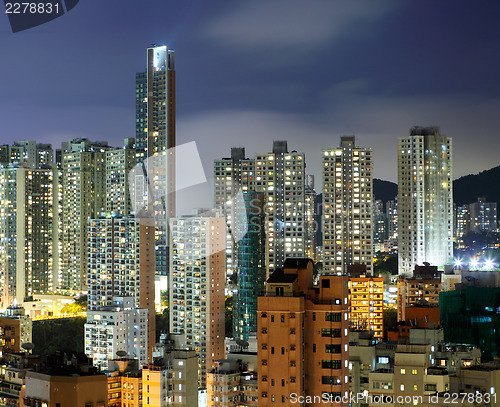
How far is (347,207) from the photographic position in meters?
20.4

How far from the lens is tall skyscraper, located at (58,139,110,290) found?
23.7 meters

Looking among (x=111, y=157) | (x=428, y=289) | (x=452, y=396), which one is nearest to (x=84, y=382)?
(x=452, y=396)

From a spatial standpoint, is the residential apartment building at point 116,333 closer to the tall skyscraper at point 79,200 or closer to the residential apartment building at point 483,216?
the tall skyscraper at point 79,200

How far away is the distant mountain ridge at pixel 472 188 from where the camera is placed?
25.0 m

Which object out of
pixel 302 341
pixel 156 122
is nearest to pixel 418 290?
pixel 156 122

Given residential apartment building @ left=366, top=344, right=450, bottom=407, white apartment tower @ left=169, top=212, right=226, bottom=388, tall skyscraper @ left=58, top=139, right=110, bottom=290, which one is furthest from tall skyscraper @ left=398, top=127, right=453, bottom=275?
residential apartment building @ left=366, top=344, right=450, bottom=407

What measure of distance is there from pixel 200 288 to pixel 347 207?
556 cm

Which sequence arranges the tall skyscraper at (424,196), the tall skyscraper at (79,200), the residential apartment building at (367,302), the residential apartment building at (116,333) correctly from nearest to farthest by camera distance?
1. the residential apartment building at (116,333)
2. the residential apartment building at (367,302)
3. the tall skyscraper at (424,196)
4. the tall skyscraper at (79,200)

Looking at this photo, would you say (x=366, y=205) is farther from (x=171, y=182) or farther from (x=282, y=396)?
(x=282, y=396)

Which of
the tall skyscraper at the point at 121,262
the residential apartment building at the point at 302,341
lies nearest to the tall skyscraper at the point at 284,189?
the tall skyscraper at the point at 121,262

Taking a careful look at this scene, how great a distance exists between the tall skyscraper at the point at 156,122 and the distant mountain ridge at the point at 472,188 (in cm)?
608

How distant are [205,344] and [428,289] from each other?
15.8 ft

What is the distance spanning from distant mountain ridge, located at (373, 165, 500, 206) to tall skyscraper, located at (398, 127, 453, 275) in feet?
8.38

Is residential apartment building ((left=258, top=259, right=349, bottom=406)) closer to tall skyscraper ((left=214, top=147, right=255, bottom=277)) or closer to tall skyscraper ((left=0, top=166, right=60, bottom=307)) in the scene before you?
tall skyscraper ((left=214, top=147, right=255, bottom=277))
